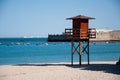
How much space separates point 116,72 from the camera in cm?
2508

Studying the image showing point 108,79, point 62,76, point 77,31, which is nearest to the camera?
point 108,79

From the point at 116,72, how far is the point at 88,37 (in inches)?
244

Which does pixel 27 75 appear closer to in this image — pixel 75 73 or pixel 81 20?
pixel 75 73

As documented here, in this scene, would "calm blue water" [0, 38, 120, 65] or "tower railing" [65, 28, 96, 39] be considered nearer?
"tower railing" [65, 28, 96, 39]

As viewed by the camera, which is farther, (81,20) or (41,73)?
(81,20)

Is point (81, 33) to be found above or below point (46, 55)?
above

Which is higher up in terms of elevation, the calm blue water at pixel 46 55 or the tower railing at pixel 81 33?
the tower railing at pixel 81 33

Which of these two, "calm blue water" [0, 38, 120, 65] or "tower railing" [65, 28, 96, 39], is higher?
"tower railing" [65, 28, 96, 39]

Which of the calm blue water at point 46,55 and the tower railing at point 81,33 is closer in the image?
the tower railing at point 81,33

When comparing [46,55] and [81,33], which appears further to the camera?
[46,55]

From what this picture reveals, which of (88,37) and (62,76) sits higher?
(88,37)

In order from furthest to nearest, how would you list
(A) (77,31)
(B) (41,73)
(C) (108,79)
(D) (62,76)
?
(A) (77,31) → (B) (41,73) → (D) (62,76) → (C) (108,79)

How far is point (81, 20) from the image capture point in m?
30.3

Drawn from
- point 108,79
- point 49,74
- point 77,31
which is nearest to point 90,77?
point 108,79
